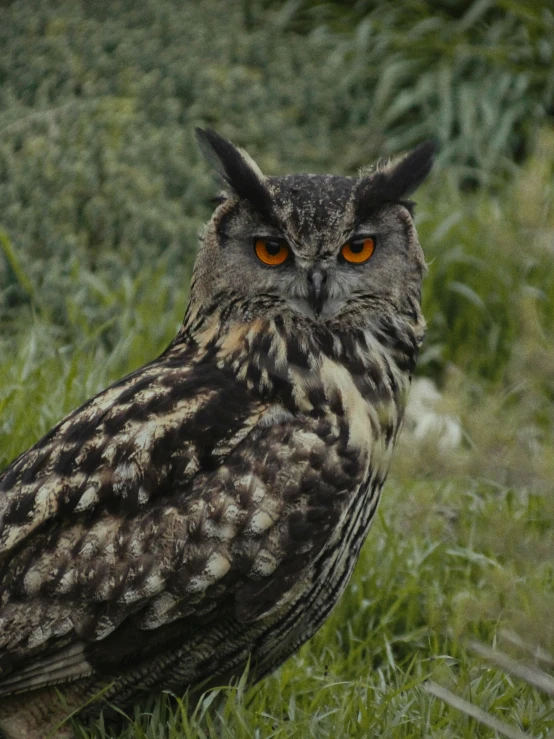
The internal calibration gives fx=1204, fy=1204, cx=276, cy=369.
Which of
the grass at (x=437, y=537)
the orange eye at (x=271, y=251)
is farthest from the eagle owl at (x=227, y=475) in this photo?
the grass at (x=437, y=537)

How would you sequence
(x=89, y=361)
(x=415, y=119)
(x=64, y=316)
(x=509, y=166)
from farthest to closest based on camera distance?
(x=415, y=119) < (x=509, y=166) < (x=64, y=316) < (x=89, y=361)

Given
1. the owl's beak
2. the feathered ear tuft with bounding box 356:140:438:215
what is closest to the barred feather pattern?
the owl's beak

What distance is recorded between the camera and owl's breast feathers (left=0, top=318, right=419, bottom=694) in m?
2.68

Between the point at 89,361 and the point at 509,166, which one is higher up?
the point at 89,361

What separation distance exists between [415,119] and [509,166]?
98 cm

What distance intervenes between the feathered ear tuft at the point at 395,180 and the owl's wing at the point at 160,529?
0.61 metres

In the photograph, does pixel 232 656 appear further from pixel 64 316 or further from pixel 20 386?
pixel 64 316

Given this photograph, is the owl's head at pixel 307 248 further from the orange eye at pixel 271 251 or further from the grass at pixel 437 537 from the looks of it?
the grass at pixel 437 537

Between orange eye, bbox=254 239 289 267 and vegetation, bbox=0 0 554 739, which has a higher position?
orange eye, bbox=254 239 289 267

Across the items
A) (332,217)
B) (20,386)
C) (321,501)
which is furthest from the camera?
(20,386)

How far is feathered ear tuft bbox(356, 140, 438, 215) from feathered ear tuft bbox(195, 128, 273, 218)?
0.24 meters

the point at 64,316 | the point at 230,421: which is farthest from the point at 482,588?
the point at 64,316

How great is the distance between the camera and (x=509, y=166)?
7750 mm

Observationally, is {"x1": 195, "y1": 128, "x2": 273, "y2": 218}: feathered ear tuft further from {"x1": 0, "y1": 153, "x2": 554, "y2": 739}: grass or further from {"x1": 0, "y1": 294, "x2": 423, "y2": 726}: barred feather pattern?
{"x1": 0, "y1": 153, "x2": 554, "y2": 739}: grass
